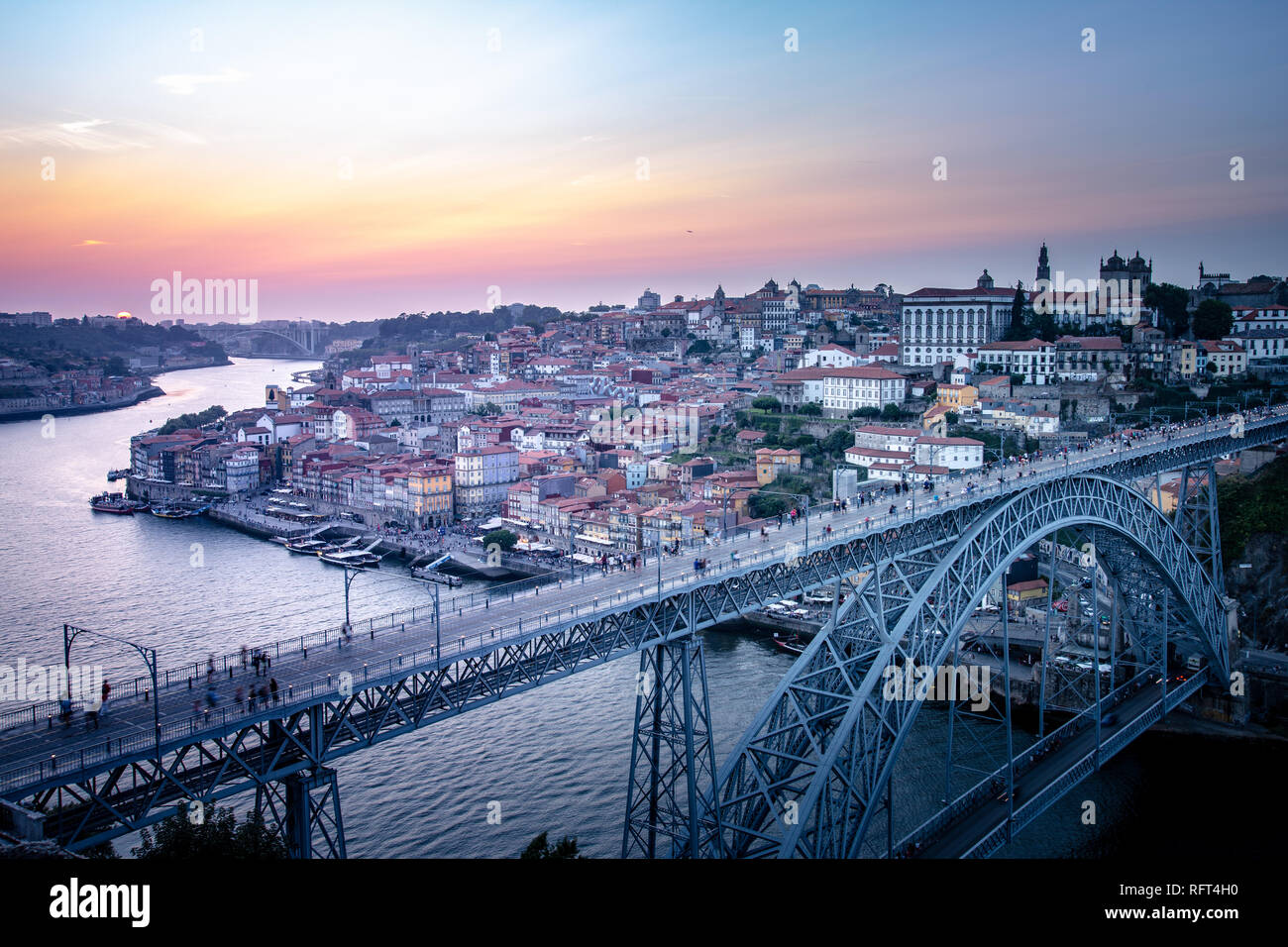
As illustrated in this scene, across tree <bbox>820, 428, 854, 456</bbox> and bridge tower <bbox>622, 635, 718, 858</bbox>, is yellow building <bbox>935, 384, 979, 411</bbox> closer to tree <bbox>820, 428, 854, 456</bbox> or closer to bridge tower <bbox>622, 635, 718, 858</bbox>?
tree <bbox>820, 428, 854, 456</bbox>

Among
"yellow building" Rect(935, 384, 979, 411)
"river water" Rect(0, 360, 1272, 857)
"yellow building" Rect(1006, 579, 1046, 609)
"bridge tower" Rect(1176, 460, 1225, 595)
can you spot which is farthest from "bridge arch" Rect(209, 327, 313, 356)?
"bridge tower" Rect(1176, 460, 1225, 595)

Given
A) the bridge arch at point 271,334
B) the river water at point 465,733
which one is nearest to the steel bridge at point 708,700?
the river water at point 465,733

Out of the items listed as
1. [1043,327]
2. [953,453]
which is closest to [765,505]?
[953,453]

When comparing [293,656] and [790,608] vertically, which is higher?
[293,656]

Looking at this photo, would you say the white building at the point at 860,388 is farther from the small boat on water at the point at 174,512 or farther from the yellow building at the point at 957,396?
the small boat on water at the point at 174,512

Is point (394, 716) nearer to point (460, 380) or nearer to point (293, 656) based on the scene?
point (293, 656)
